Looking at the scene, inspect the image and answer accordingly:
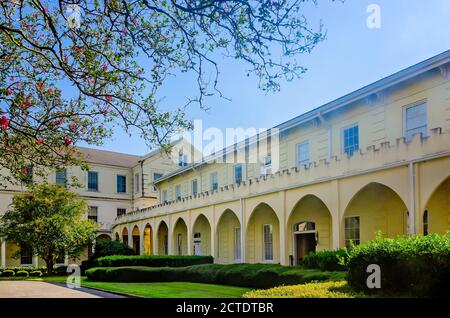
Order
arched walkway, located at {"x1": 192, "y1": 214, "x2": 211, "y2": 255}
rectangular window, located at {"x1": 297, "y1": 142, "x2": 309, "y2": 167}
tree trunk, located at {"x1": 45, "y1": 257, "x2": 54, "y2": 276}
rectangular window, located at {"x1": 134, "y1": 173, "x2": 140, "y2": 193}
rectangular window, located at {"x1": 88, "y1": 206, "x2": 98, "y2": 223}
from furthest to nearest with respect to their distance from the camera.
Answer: rectangular window, located at {"x1": 134, "y1": 173, "x2": 140, "y2": 193}, rectangular window, located at {"x1": 88, "y1": 206, "x2": 98, "y2": 223}, tree trunk, located at {"x1": 45, "y1": 257, "x2": 54, "y2": 276}, arched walkway, located at {"x1": 192, "y1": 214, "x2": 211, "y2": 255}, rectangular window, located at {"x1": 297, "y1": 142, "x2": 309, "y2": 167}

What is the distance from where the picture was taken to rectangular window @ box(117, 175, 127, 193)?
172 feet

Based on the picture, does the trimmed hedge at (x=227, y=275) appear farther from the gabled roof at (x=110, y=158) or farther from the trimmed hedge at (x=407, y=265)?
the gabled roof at (x=110, y=158)

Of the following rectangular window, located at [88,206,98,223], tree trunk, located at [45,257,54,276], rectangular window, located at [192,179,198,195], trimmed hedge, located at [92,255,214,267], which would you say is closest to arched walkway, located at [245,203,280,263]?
trimmed hedge, located at [92,255,214,267]

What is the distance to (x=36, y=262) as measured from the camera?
43.2 meters

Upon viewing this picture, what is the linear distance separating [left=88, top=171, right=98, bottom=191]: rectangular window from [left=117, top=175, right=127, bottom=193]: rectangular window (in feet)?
8.67

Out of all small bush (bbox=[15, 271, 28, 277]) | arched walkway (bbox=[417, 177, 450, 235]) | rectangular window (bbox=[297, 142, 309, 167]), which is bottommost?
small bush (bbox=[15, 271, 28, 277])

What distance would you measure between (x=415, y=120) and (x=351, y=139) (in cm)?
346

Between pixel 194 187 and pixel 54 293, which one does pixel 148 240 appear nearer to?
pixel 194 187

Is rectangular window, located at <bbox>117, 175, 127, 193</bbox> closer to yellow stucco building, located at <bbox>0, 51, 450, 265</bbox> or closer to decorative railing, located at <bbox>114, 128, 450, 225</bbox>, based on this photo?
yellow stucco building, located at <bbox>0, 51, 450, 265</bbox>

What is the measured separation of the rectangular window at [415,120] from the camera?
1716 centimetres

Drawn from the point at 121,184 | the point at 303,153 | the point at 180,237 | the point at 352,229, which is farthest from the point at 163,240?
the point at 352,229

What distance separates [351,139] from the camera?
2066 cm

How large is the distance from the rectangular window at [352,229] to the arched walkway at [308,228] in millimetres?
969
